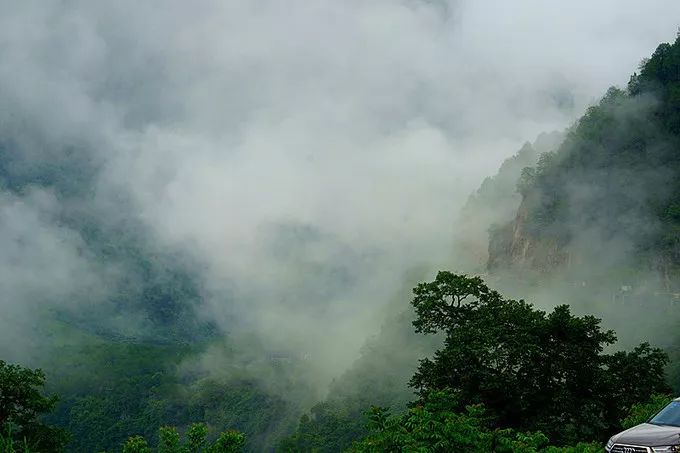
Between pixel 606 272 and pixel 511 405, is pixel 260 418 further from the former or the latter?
pixel 511 405

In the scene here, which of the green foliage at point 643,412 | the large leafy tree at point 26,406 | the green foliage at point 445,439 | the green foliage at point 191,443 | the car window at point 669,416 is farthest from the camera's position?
the large leafy tree at point 26,406

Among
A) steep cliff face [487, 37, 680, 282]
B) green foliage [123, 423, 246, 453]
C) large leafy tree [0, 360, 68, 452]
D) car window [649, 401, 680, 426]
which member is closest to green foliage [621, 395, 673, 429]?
car window [649, 401, 680, 426]

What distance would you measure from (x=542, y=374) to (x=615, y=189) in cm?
9106

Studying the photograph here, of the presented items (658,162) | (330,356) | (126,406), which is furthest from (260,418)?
(658,162)

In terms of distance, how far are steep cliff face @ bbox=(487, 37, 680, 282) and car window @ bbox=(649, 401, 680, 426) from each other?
86.2 meters

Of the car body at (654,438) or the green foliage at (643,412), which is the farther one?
the green foliage at (643,412)

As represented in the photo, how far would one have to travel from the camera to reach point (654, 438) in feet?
41.5

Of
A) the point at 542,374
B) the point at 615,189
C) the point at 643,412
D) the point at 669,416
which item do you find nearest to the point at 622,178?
the point at 615,189

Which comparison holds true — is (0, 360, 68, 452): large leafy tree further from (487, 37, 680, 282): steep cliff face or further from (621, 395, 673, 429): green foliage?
(487, 37, 680, 282): steep cliff face

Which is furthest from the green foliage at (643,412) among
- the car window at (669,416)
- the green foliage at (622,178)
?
the green foliage at (622,178)

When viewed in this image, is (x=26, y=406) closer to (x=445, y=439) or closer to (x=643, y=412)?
(x=445, y=439)

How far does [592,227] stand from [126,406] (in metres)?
142

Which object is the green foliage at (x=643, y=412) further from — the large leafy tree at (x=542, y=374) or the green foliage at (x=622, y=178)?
the green foliage at (x=622, y=178)

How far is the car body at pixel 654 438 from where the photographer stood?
484 inches
